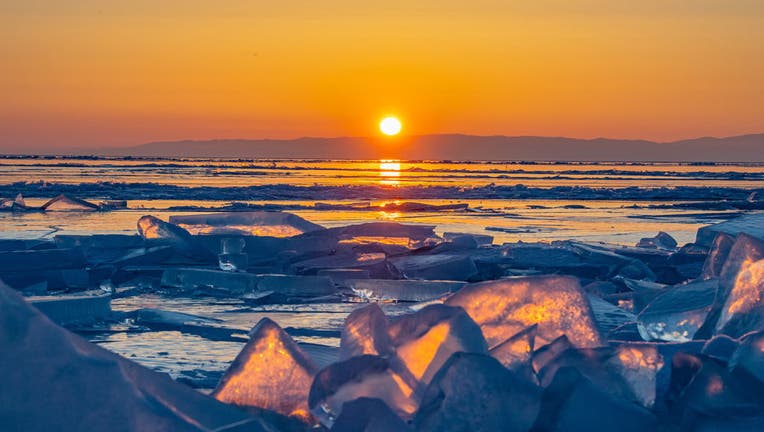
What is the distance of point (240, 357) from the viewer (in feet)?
5.74

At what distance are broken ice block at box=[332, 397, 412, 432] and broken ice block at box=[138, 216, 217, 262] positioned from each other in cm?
442

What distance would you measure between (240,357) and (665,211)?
1145cm

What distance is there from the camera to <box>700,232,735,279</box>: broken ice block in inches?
118

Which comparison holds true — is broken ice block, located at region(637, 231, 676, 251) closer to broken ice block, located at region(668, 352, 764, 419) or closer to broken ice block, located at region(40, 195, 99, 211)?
broken ice block, located at region(668, 352, 764, 419)

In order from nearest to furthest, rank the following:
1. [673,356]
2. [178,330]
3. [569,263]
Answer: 1. [673,356]
2. [178,330]
3. [569,263]

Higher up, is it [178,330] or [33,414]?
[33,414]

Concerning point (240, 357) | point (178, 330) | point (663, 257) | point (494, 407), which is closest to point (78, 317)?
point (178, 330)

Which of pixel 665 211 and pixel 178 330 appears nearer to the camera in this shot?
pixel 178 330

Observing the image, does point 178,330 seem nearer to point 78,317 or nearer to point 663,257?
point 78,317

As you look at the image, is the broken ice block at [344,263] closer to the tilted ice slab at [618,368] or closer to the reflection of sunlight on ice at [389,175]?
the tilted ice slab at [618,368]

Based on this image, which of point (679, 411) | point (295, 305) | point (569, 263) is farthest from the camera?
point (569, 263)

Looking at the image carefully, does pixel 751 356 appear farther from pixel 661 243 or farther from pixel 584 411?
pixel 661 243

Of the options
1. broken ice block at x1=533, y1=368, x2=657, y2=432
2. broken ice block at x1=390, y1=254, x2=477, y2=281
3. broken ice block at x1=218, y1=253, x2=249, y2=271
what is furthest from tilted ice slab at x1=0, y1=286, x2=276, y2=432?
broken ice block at x1=218, y1=253, x2=249, y2=271

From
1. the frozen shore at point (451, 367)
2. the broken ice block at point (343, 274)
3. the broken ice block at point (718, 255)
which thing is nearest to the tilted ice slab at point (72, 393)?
the frozen shore at point (451, 367)
